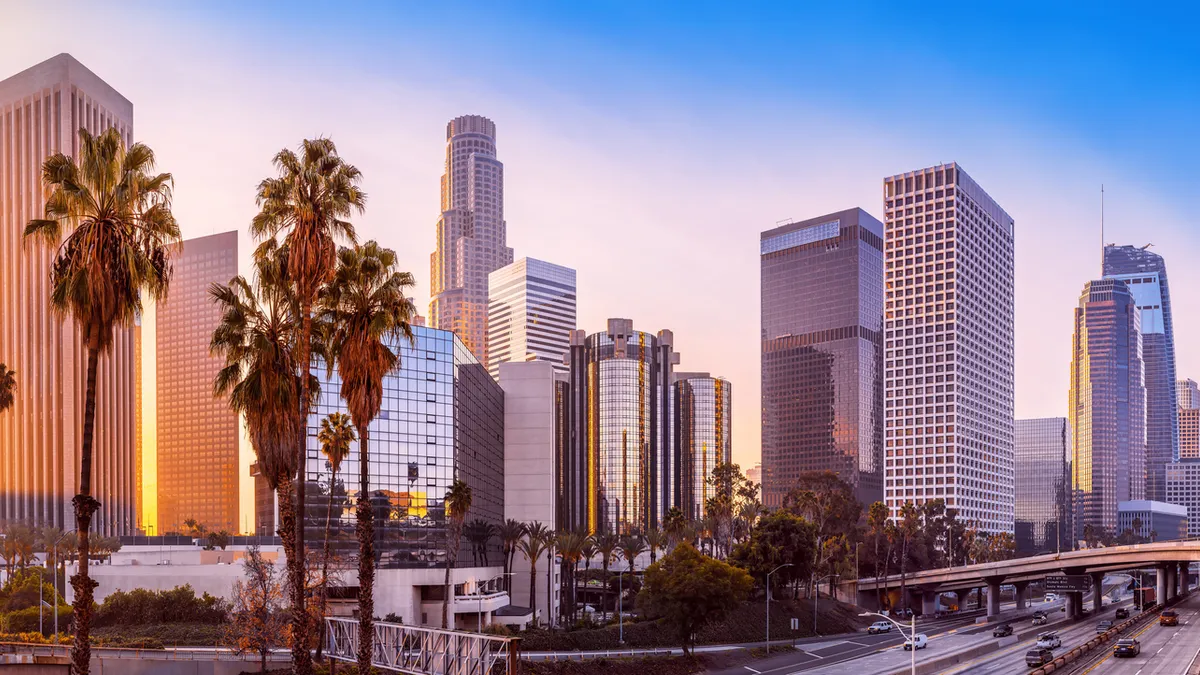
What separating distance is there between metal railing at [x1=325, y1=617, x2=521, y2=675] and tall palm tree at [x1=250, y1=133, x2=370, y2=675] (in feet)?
21.2

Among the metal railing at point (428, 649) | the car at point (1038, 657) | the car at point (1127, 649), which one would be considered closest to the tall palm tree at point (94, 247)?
the metal railing at point (428, 649)

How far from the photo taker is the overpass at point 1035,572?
5497 inches

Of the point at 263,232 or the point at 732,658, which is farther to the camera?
the point at 732,658

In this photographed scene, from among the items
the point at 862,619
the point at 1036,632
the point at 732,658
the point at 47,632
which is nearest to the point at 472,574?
the point at 732,658

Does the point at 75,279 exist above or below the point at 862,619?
above

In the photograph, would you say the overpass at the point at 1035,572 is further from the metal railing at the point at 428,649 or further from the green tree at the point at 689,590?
the metal railing at the point at 428,649

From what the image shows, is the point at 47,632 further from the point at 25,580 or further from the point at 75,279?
the point at 75,279

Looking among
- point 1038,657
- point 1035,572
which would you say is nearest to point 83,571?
point 1038,657

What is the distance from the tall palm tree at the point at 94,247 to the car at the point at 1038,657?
76440 mm

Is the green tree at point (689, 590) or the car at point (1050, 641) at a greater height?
the green tree at point (689, 590)

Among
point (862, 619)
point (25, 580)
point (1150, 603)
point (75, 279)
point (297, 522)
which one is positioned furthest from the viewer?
point (1150, 603)

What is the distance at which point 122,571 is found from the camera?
305 feet

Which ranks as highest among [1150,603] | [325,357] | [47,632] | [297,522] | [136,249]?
[136,249]

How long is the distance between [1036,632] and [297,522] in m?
112
